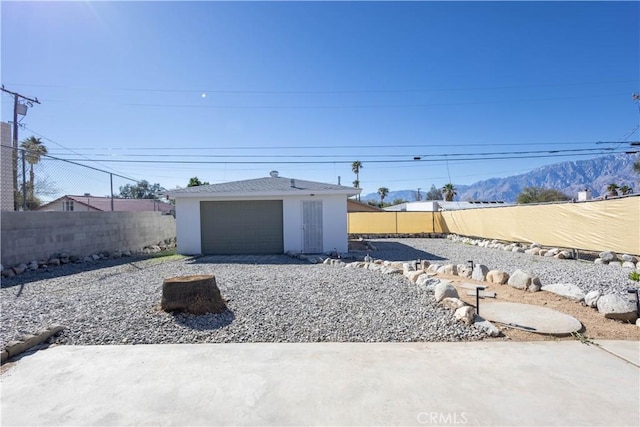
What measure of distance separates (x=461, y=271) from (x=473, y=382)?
4775 mm

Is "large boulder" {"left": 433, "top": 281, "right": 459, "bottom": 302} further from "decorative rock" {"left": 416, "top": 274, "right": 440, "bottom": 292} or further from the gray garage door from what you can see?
the gray garage door

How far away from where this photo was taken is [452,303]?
4.40m

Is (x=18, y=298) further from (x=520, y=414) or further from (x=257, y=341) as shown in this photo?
(x=520, y=414)

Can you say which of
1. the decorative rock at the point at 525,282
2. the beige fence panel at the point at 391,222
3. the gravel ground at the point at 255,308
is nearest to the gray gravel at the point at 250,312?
the gravel ground at the point at 255,308

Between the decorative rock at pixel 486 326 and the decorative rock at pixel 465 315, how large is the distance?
7 centimetres

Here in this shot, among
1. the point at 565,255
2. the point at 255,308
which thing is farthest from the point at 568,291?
the point at 565,255

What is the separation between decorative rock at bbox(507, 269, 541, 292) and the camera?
558cm

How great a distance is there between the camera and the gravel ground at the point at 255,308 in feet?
12.2

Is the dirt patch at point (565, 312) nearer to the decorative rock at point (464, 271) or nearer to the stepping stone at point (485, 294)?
the stepping stone at point (485, 294)

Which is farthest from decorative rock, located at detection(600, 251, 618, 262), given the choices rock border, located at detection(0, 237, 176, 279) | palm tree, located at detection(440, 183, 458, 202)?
palm tree, located at detection(440, 183, 458, 202)

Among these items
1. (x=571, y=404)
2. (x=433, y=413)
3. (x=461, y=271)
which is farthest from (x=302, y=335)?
(x=461, y=271)

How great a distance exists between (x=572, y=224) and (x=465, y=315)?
8.68 metres

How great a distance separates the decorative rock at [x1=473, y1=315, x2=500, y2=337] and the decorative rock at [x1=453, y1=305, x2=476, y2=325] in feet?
0.23

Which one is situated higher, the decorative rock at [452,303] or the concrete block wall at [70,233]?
the concrete block wall at [70,233]
